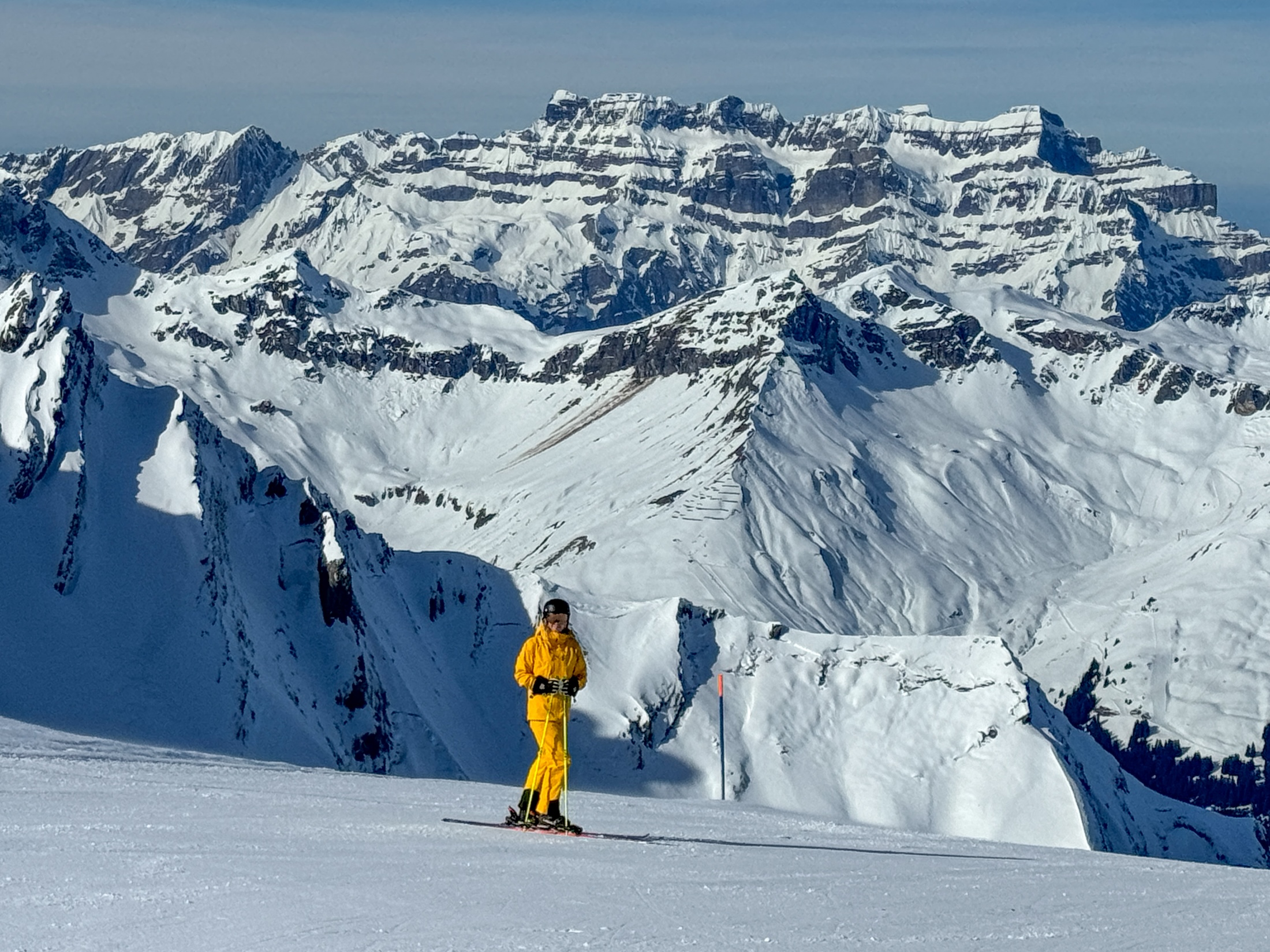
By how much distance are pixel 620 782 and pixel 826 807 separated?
17959 millimetres

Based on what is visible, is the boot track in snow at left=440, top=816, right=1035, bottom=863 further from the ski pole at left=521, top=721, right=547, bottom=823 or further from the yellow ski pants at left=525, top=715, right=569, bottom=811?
the yellow ski pants at left=525, top=715, right=569, bottom=811

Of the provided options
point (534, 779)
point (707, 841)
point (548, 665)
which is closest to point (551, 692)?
point (548, 665)

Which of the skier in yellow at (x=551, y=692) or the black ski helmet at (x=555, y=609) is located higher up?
the black ski helmet at (x=555, y=609)

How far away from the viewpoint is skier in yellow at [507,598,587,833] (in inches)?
1136

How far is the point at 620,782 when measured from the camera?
577ft

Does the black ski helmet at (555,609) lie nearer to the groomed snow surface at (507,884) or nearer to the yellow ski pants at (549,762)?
the yellow ski pants at (549,762)

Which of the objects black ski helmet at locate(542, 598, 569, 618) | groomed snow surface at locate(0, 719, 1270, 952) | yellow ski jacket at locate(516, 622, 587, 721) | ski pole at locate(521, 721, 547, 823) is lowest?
groomed snow surface at locate(0, 719, 1270, 952)

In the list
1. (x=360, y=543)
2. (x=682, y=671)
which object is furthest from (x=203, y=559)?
(x=682, y=671)

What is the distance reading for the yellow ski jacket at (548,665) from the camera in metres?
28.9

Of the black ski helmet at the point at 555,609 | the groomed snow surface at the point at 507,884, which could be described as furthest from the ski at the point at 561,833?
the black ski helmet at the point at 555,609

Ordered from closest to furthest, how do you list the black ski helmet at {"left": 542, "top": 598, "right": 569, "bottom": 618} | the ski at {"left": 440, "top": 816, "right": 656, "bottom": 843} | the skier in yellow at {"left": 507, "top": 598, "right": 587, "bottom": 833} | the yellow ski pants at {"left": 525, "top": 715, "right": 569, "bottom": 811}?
the black ski helmet at {"left": 542, "top": 598, "right": 569, "bottom": 618}
the skier in yellow at {"left": 507, "top": 598, "right": 587, "bottom": 833}
the yellow ski pants at {"left": 525, "top": 715, "right": 569, "bottom": 811}
the ski at {"left": 440, "top": 816, "right": 656, "bottom": 843}

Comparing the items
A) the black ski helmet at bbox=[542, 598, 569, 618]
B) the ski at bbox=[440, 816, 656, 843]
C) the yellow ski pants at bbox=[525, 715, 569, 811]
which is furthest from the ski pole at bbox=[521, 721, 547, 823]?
the black ski helmet at bbox=[542, 598, 569, 618]

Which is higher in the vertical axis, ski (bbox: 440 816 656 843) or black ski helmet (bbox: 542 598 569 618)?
black ski helmet (bbox: 542 598 569 618)

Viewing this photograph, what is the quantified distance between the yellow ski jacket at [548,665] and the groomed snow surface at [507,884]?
1.82 metres
